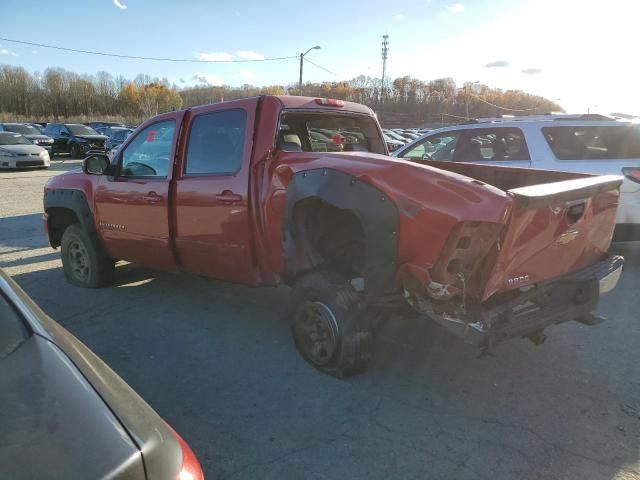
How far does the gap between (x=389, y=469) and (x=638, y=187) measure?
5034mm

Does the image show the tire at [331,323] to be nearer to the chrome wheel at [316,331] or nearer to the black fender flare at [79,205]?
the chrome wheel at [316,331]

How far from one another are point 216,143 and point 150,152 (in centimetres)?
99

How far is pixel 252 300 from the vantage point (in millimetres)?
5402

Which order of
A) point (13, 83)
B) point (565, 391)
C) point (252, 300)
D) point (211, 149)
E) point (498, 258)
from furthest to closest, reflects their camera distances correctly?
point (13, 83), point (252, 300), point (211, 149), point (565, 391), point (498, 258)

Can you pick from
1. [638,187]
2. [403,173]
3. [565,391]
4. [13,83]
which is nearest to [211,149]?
[403,173]

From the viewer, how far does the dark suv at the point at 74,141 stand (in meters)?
25.5

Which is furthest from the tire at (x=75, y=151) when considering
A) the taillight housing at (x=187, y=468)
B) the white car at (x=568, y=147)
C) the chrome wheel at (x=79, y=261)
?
the taillight housing at (x=187, y=468)

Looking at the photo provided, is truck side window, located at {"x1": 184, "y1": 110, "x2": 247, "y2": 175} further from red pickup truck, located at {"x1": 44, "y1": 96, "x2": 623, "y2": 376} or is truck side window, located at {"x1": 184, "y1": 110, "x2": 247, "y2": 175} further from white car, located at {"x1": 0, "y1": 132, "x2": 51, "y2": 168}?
white car, located at {"x1": 0, "y1": 132, "x2": 51, "y2": 168}

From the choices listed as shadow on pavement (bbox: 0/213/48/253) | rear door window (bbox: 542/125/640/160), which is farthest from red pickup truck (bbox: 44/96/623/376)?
shadow on pavement (bbox: 0/213/48/253)

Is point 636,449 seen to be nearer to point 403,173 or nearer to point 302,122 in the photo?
point 403,173

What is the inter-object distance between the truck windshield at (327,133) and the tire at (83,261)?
2.75m

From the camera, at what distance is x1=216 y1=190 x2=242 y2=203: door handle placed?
404cm

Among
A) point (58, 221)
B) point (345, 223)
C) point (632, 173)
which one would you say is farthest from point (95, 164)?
point (632, 173)

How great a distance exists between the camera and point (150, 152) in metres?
4.99
